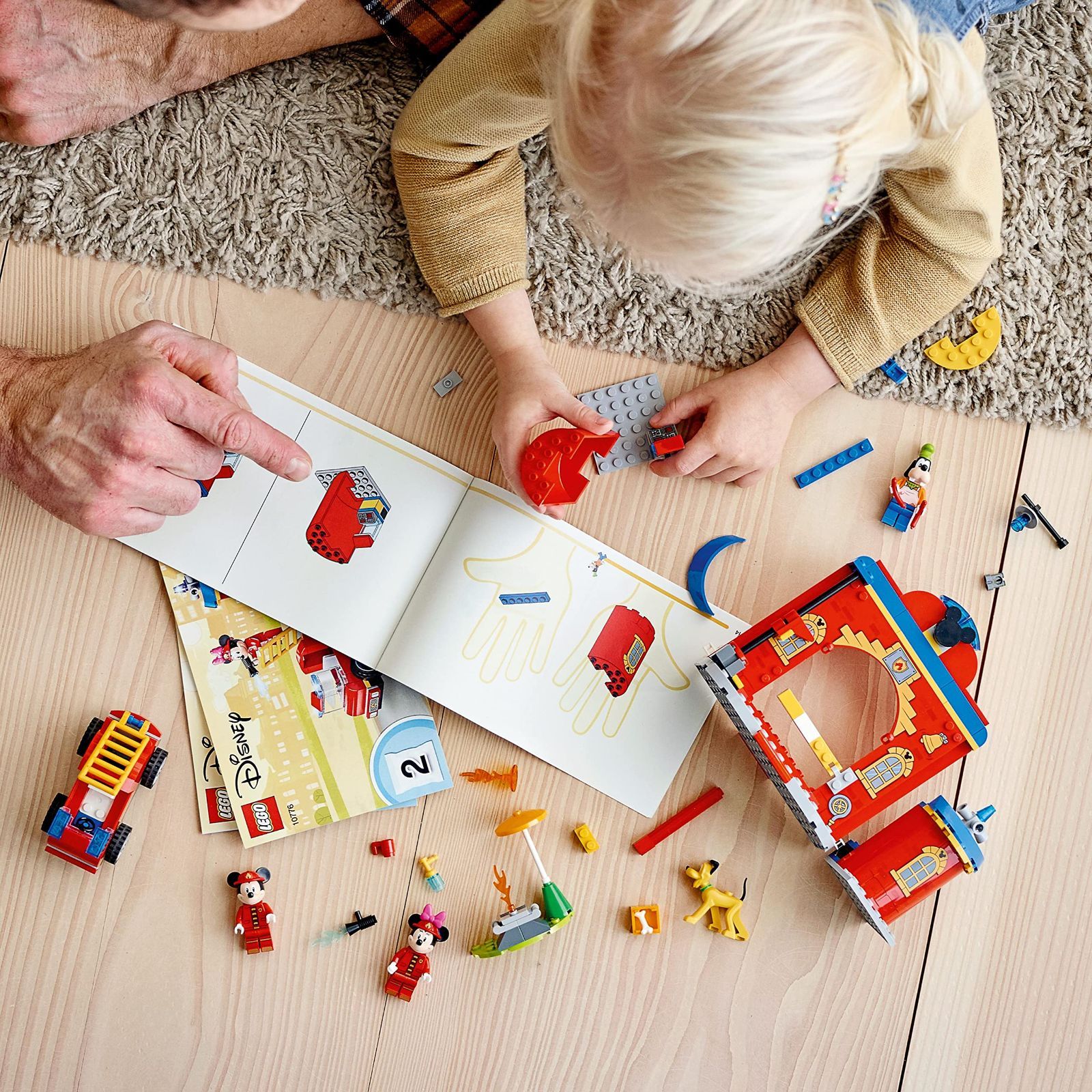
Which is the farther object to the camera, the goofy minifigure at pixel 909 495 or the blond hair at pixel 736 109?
the goofy minifigure at pixel 909 495

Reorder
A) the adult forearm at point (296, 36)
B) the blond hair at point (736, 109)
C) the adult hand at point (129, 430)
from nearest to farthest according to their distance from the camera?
the blond hair at point (736, 109)
the adult hand at point (129, 430)
the adult forearm at point (296, 36)

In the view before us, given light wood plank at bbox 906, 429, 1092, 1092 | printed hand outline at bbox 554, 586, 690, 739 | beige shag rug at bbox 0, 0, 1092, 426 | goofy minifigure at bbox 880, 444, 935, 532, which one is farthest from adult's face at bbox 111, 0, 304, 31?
light wood plank at bbox 906, 429, 1092, 1092

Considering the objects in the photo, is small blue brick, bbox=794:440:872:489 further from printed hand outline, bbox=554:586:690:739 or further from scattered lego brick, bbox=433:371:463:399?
scattered lego brick, bbox=433:371:463:399

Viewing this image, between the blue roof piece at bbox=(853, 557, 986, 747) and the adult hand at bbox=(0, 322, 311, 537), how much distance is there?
49 centimetres

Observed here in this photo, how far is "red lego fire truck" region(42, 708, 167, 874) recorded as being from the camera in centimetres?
82

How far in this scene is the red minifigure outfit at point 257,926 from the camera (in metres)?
0.84

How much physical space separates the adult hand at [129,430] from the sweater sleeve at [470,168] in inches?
8.2

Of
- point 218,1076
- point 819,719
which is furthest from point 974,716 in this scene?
point 218,1076

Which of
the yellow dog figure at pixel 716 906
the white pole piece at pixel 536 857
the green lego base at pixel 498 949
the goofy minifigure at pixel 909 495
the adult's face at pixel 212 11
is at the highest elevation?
the adult's face at pixel 212 11

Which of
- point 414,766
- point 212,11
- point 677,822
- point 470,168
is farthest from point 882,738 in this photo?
point 212,11

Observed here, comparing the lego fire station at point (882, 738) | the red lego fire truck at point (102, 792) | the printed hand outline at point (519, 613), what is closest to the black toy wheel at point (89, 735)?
the red lego fire truck at point (102, 792)

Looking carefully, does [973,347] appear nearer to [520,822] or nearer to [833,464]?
[833,464]

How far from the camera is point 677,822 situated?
0.86 metres

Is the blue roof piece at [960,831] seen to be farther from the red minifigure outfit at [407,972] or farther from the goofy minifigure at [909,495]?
the red minifigure outfit at [407,972]
